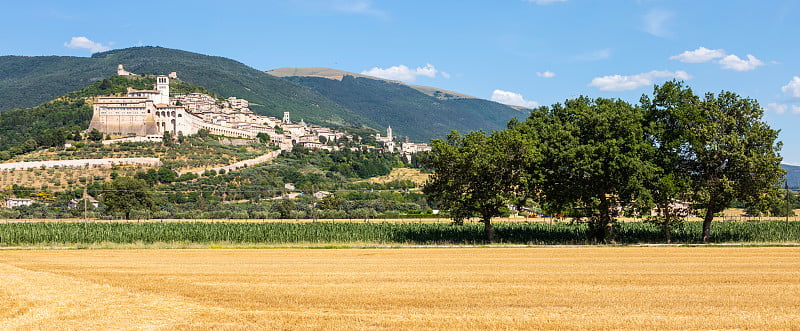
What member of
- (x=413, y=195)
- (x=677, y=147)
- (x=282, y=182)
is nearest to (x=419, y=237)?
(x=677, y=147)

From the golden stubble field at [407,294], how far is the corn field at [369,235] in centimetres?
1808

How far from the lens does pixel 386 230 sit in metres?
49.1

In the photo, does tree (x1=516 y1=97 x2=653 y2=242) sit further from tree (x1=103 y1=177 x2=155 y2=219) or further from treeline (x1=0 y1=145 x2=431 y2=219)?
tree (x1=103 y1=177 x2=155 y2=219)

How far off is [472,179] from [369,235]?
26.0 feet

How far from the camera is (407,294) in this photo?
1792cm

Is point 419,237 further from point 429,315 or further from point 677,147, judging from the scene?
point 429,315

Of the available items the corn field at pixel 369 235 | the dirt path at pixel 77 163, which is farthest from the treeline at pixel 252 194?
the dirt path at pixel 77 163

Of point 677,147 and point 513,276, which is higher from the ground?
point 677,147

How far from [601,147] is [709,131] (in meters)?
7.16

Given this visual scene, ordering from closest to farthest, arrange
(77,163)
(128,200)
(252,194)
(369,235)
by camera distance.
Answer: (369,235) → (128,200) → (252,194) → (77,163)

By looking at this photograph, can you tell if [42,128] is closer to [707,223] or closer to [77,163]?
[77,163]

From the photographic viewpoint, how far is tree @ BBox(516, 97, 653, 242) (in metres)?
41.8

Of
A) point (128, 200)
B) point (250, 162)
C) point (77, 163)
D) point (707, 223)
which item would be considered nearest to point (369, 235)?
point (707, 223)

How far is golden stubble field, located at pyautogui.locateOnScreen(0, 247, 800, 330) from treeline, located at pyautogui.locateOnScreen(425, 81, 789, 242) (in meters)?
14.6
